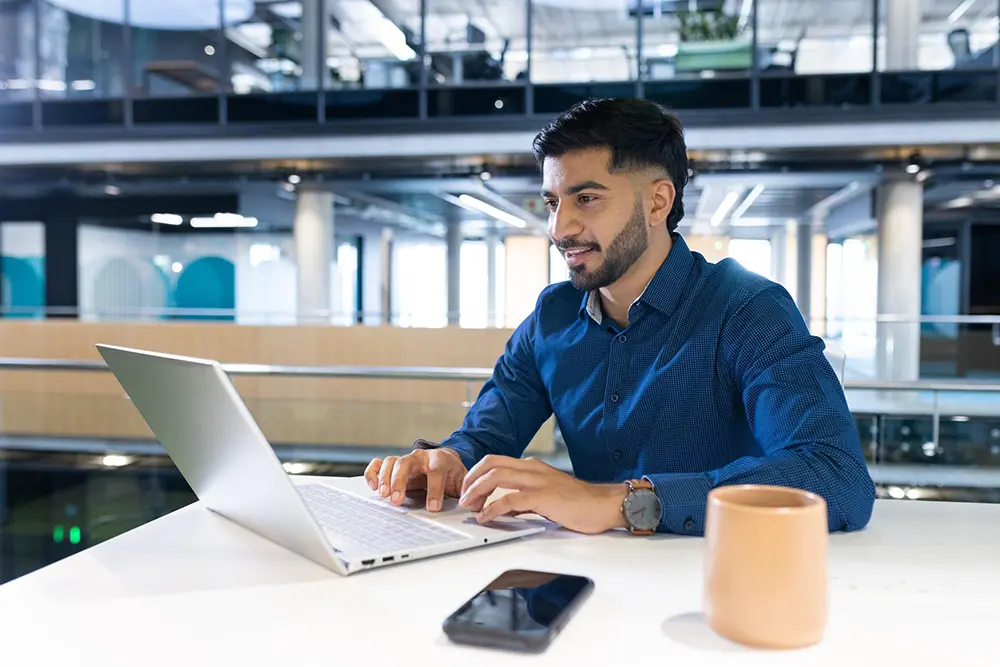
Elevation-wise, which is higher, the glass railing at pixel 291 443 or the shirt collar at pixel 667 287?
the shirt collar at pixel 667 287

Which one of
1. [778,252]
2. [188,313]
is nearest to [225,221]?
[188,313]

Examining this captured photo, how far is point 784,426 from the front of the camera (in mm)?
1322

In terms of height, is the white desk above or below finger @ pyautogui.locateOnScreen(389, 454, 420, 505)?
below

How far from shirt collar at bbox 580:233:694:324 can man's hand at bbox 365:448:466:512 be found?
0.45m

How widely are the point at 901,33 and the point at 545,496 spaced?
10213mm

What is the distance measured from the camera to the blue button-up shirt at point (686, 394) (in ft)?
4.10

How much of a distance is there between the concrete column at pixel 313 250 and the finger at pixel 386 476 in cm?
1036

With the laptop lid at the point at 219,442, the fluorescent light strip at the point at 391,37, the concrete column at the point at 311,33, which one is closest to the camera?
the laptop lid at the point at 219,442

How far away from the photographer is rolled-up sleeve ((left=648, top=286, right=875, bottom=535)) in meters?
1.21

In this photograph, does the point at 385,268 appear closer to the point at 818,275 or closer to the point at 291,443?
the point at 818,275

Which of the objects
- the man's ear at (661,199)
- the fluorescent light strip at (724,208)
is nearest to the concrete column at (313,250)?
the fluorescent light strip at (724,208)

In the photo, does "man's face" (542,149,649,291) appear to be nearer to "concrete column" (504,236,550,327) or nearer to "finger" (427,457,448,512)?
"finger" (427,457,448,512)

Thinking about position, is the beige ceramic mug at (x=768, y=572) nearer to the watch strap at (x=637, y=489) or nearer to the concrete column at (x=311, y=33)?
the watch strap at (x=637, y=489)

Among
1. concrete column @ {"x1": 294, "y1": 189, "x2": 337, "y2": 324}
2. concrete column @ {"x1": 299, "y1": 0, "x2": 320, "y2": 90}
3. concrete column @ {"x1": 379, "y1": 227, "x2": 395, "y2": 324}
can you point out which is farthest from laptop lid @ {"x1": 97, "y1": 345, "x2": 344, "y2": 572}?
concrete column @ {"x1": 379, "y1": 227, "x2": 395, "y2": 324}
